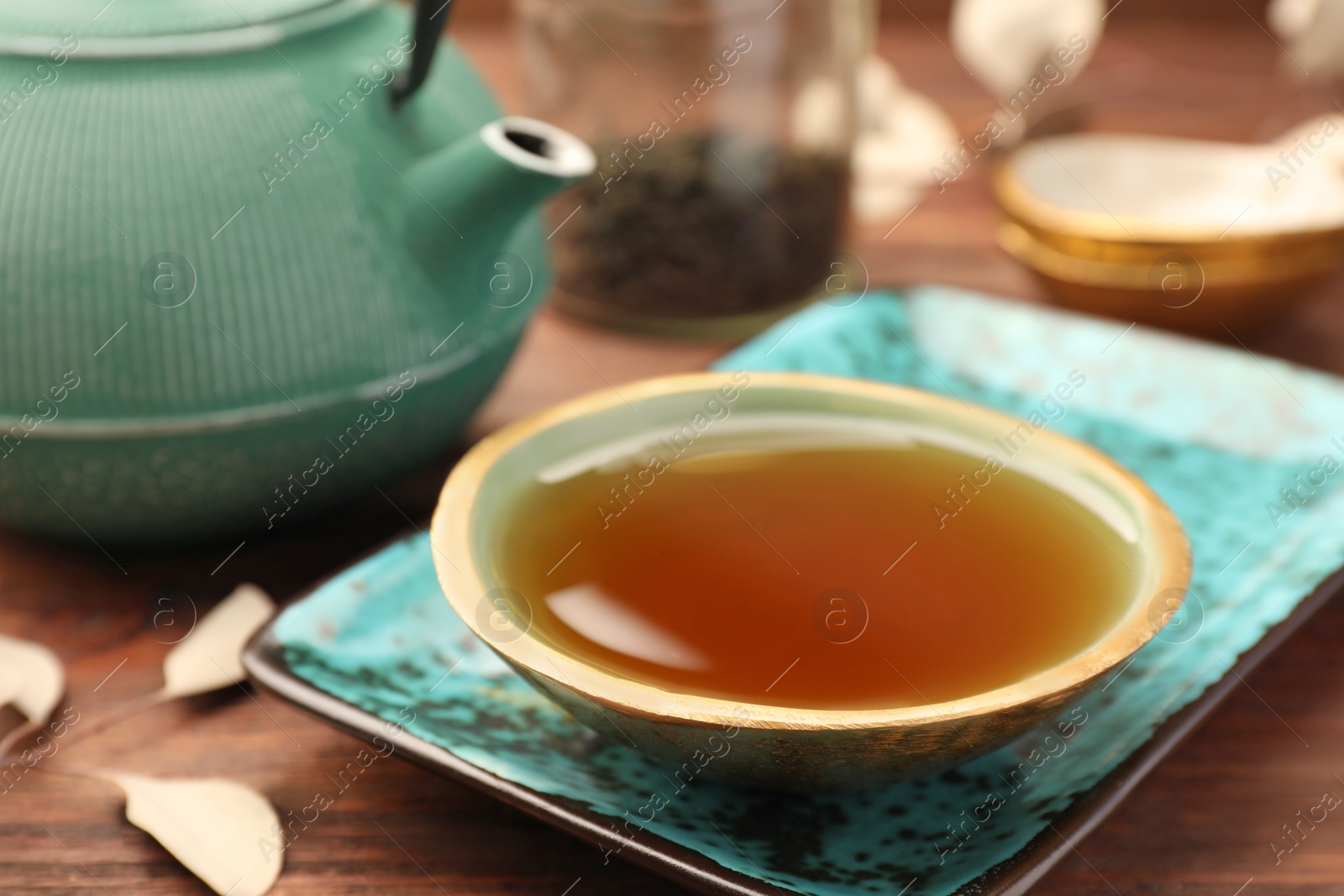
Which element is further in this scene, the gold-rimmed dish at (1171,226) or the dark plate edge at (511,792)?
the gold-rimmed dish at (1171,226)

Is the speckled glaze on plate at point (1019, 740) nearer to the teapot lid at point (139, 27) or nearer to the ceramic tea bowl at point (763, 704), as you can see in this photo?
the ceramic tea bowl at point (763, 704)

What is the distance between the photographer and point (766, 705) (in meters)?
0.48

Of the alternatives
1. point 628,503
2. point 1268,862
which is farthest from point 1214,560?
point 628,503

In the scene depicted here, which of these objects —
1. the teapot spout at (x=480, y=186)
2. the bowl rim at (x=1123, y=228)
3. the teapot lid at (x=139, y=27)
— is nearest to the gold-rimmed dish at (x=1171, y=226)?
the bowl rim at (x=1123, y=228)

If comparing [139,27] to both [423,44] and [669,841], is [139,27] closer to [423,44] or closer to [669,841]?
[423,44]

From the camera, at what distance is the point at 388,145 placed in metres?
0.70

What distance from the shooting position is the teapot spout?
0.68m

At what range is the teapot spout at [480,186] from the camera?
0.68m

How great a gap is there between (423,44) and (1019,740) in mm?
456

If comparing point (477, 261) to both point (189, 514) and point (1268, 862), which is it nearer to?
point (189, 514)

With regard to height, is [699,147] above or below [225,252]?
below

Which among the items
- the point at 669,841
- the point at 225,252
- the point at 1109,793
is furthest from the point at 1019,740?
the point at 225,252

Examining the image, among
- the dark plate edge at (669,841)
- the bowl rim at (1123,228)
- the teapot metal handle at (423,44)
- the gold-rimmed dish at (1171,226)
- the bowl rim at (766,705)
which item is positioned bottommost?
the gold-rimmed dish at (1171,226)

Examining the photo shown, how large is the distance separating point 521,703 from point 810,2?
613mm
